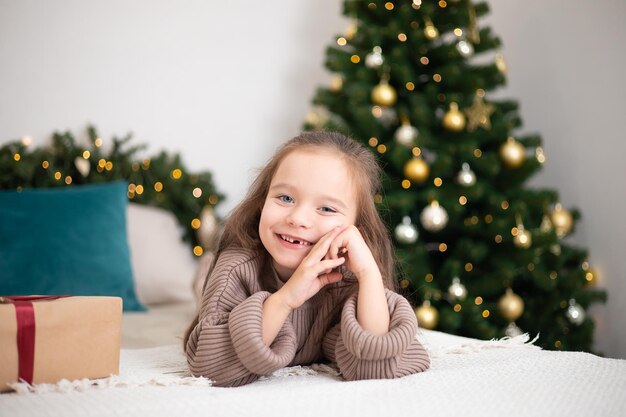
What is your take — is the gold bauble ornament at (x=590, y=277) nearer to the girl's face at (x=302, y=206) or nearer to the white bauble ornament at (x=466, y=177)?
the white bauble ornament at (x=466, y=177)

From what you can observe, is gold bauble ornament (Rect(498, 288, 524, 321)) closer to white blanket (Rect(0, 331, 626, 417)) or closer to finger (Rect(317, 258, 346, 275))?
white blanket (Rect(0, 331, 626, 417))

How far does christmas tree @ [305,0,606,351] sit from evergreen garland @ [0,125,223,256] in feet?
2.24

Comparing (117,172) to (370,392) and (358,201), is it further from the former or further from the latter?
(370,392)

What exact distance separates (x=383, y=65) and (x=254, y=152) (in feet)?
2.88

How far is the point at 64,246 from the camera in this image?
1991 mm

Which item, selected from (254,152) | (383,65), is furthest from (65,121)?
(383,65)

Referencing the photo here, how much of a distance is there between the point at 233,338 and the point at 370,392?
28cm

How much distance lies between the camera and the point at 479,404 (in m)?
0.88

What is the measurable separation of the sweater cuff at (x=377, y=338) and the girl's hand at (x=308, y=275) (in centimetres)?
8

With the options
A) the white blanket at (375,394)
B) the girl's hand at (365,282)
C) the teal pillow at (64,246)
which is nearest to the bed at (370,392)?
the white blanket at (375,394)

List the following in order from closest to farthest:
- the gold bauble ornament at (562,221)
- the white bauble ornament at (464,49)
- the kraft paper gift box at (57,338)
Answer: the kraft paper gift box at (57,338) → the white bauble ornament at (464,49) → the gold bauble ornament at (562,221)

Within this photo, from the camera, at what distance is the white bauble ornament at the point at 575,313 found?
231cm

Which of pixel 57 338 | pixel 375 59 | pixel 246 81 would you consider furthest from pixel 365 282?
pixel 246 81

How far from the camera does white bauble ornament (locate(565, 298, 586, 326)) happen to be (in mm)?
2309
